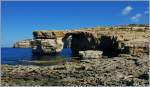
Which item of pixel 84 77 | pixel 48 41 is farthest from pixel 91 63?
pixel 48 41

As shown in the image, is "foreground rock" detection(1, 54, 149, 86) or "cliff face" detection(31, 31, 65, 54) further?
"cliff face" detection(31, 31, 65, 54)

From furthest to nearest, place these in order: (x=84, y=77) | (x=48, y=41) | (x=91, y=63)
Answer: (x=48, y=41), (x=91, y=63), (x=84, y=77)

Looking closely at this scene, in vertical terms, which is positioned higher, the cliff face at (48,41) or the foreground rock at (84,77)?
the cliff face at (48,41)

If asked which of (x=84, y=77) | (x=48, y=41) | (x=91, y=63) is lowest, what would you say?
(x=84, y=77)

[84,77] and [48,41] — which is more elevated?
[48,41]

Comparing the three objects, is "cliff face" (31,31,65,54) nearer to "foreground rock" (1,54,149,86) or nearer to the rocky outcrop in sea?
the rocky outcrop in sea

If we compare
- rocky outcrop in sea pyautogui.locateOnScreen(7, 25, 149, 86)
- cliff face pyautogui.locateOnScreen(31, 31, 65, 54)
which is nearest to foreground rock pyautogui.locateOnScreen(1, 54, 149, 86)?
rocky outcrop in sea pyautogui.locateOnScreen(7, 25, 149, 86)

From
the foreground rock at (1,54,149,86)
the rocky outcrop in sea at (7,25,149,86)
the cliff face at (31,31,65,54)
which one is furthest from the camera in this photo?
the cliff face at (31,31,65,54)

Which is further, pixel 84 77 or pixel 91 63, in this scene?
pixel 91 63

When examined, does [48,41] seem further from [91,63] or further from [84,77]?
[84,77]

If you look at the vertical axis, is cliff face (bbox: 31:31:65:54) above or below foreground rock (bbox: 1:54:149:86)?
above

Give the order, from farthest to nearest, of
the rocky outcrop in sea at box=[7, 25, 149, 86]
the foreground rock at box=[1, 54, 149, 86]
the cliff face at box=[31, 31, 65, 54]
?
the cliff face at box=[31, 31, 65, 54] < the rocky outcrop in sea at box=[7, 25, 149, 86] < the foreground rock at box=[1, 54, 149, 86]

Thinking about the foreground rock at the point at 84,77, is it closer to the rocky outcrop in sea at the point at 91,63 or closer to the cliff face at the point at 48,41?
the rocky outcrop in sea at the point at 91,63

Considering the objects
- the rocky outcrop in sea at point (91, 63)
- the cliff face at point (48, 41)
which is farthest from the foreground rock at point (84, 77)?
the cliff face at point (48, 41)
